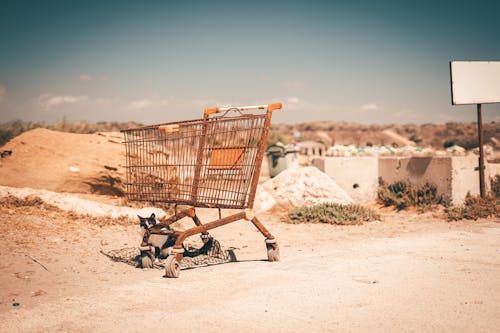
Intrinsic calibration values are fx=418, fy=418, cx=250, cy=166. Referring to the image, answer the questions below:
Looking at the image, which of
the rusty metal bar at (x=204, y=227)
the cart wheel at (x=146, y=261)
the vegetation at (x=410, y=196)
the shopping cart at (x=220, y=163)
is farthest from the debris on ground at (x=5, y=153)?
the vegetation at (x=410, y=196)

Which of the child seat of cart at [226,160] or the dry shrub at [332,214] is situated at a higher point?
the child seat of cart at [226,160]

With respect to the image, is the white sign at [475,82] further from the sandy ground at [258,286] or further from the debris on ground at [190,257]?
the debris on ground at [190,257]

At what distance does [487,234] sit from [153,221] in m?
4.85

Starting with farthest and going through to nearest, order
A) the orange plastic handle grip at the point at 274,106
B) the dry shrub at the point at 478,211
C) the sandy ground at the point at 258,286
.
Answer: the dry shrub at the point at 478,211 → the orange plastic handle grip at the point at 274,106 → the sandy ground at the point at 258,286

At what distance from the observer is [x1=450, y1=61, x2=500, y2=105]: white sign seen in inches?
345

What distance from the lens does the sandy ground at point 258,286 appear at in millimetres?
2947

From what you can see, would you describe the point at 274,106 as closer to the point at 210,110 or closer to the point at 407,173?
the point at 210,110

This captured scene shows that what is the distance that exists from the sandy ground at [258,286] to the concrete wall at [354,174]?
408 cm

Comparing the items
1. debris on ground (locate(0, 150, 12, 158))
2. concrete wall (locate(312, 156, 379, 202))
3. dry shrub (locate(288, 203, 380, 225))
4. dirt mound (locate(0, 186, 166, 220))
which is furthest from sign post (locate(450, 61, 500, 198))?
debris on ground (locate(0, 150, 12, 158))

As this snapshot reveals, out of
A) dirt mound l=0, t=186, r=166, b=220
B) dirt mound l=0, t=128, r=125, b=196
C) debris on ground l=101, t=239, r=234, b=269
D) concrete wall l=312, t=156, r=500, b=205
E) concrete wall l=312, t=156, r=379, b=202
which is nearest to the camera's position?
debris on ground l=101, t=239, r=234, b=269

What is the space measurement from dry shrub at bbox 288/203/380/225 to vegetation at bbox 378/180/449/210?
1.46 meters

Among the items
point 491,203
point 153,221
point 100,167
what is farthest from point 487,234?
point 100,167

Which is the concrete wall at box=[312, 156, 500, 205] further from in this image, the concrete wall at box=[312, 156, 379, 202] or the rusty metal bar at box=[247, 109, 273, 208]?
the rusty metal bar at box=[247, 109, 273, 208]

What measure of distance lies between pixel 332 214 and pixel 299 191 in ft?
4.55
